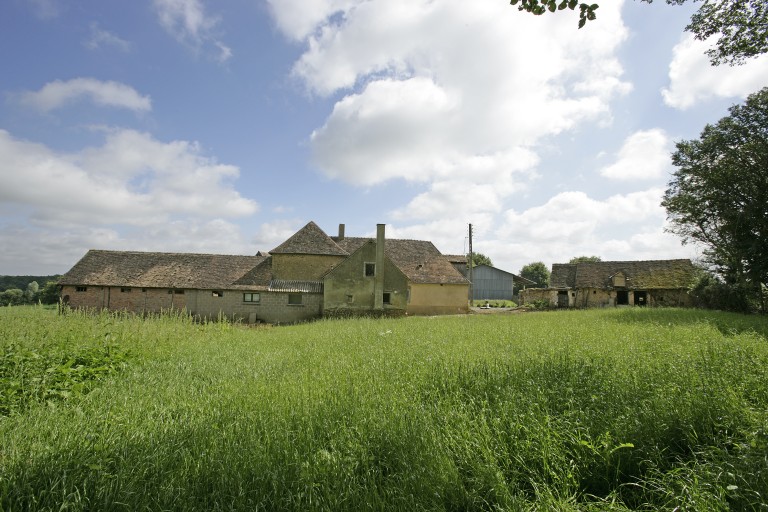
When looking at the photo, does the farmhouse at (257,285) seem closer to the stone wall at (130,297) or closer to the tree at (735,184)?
the stone wall at (130,297)

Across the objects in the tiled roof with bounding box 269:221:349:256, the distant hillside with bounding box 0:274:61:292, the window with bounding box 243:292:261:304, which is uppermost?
the tiled roof with bounding box 269:221:349:256

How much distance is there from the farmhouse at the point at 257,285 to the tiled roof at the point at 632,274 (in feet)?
77.1

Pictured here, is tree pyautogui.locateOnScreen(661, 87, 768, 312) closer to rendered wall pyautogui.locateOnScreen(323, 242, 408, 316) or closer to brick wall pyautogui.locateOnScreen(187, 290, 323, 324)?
rendered wall pyautogui.locateOnScreen(323, 242, 408, 316)

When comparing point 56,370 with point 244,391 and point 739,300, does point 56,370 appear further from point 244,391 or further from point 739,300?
point 739,300

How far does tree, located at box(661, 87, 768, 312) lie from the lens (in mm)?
22297

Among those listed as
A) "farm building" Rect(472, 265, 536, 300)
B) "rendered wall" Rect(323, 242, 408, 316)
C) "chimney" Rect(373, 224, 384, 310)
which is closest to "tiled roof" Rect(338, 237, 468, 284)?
"chimney" Rect(373, 224, 384, 310)

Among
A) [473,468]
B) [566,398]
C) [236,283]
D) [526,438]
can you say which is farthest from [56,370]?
[236,283]

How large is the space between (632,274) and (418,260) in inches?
934

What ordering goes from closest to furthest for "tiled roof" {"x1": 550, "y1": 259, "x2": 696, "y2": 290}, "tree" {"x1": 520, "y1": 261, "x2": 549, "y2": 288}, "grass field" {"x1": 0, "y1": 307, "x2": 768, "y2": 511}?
1. "grass field" {"x1": 0, "y1": 307, "x2": 768, "y2": 511}
2. "tiled roof" {"x1": 550, "y1": 259, "x2": 696, "y2": 290}
3. "tree" {"x1": 520, "y1": 261, "x2": 549, "y2": 288}

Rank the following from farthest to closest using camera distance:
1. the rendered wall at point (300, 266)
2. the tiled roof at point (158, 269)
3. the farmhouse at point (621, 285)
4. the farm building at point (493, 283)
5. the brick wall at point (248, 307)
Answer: the farm building at point (493, 283) → the farmhouse at point (621, 285) → the rendered wall at point (300, 266) → the tiled roof at point (158, 269) → the brick wall at point (248, 307)

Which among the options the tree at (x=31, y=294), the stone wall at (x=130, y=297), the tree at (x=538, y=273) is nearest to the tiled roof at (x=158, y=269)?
the stone wall at (x=130, y=297)

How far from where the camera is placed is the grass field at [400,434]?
326cm

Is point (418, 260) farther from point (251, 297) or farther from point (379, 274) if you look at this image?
point (251, 297)

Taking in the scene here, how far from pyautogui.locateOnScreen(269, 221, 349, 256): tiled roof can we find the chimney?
4.00 metres
